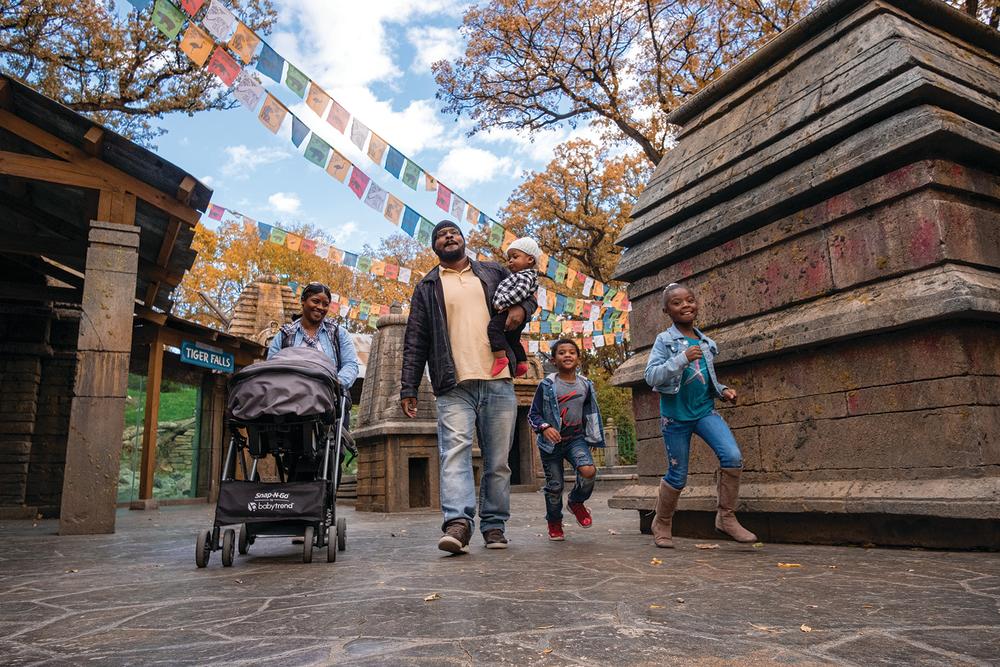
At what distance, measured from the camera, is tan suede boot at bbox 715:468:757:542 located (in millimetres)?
4391

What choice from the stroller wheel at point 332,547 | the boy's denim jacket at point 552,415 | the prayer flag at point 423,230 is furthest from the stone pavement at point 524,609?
the prayer flag at point 423,230

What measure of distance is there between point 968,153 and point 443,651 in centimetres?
434

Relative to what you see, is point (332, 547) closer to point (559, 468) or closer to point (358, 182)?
point (559, 468)

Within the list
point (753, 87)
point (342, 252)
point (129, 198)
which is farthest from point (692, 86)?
point (129, 198)

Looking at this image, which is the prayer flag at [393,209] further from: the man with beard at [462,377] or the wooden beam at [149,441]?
the wooden beam at [149,441]

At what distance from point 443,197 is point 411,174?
1.03 m

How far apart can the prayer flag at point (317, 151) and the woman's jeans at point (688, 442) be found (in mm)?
6725

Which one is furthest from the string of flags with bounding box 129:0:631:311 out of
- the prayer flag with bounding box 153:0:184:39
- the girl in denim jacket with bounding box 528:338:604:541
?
the girl in denim jacket with bounding box 528:338:604:541

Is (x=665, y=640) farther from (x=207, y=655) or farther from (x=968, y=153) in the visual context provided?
(x=968, y=153)

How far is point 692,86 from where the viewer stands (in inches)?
765

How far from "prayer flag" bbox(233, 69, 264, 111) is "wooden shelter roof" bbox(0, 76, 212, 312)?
1541 mm

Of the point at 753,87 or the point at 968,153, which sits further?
the point at 753,87

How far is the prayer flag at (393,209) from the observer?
10.9 meters

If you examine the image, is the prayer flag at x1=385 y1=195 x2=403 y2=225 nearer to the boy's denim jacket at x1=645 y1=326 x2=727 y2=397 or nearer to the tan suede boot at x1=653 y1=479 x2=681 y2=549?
the boy's denim jacket at x1=645 y1=326 x2=727 y2=397
